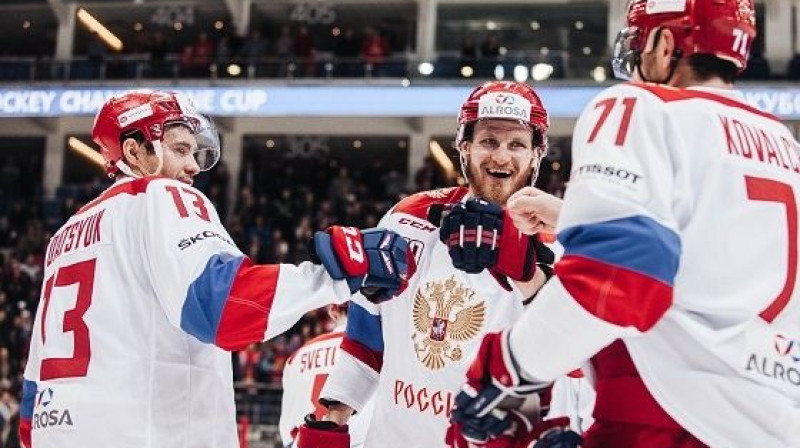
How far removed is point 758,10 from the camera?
2141 centimetres

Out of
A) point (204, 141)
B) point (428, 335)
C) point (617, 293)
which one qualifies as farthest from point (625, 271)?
point (204, 141)

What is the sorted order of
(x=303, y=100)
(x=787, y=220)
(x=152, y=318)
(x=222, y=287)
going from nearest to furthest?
(x=787, y=220)
(x=222, y=287)
(x=152, y=318)
(x=303, y=100)

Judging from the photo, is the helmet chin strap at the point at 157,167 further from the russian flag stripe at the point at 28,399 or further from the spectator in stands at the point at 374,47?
the spectator in stands at the point at 374,47

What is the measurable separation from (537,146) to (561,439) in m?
1.90

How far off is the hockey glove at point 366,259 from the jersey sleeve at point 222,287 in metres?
0.06

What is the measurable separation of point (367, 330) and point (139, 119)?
3.59 feet

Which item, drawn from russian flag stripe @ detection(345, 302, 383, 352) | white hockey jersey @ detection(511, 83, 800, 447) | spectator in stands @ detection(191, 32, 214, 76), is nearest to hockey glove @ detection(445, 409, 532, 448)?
white hockey jersey @ detection(511, 83, 800, 447)

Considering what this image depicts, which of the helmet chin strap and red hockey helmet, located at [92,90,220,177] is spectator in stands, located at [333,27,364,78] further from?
the helmet chin strap

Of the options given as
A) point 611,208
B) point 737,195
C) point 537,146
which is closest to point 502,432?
point 611,208

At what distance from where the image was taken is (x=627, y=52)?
105 inches

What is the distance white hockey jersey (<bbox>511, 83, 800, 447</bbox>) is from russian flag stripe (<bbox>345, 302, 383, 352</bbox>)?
1667 mm

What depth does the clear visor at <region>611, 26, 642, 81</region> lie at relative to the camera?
2.59 m

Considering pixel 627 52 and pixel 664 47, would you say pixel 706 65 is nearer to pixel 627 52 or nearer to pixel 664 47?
pixel 664 47

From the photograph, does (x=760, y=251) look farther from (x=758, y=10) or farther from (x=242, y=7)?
(x=242, y=7)
